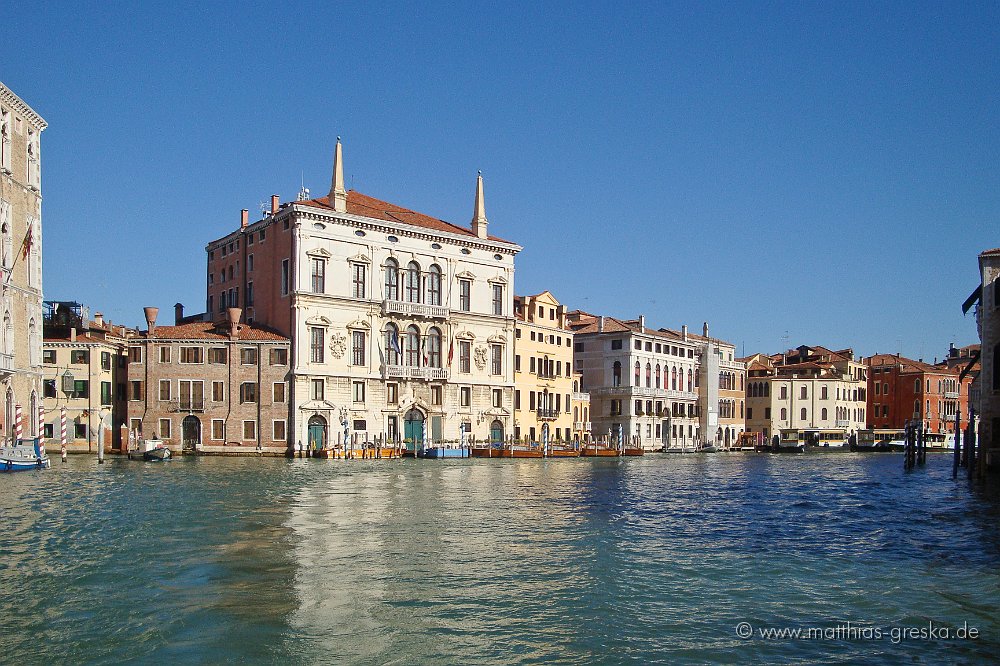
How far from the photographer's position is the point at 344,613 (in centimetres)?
1091

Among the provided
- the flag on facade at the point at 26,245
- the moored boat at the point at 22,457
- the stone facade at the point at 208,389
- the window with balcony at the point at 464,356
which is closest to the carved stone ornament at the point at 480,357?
the window with balcony at the point at 464,356

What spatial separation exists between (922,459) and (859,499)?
25.2 m

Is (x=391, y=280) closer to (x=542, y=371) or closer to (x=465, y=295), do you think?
(x=465, y=295)

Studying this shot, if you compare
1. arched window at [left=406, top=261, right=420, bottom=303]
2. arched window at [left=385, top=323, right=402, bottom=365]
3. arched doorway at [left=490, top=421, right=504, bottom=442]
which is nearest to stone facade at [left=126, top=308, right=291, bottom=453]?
arched window at [left=385, top=323, right=402, bottom=365]

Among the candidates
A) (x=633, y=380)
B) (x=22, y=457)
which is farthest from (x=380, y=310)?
(x=633, y=380)

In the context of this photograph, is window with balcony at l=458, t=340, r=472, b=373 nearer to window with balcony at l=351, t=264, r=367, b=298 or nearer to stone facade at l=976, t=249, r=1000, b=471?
window with balcony at l=351, t=264, r=367, b=298

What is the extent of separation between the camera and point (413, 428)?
2025 inches

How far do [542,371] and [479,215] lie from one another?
10263mm

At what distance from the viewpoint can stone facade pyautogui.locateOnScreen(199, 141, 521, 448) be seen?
4823 centimetres

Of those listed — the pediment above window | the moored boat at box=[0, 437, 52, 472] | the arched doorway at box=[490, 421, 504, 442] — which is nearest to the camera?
the moored boat at box=[0, 437, 52, 472]

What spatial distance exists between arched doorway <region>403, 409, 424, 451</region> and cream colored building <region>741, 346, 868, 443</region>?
120 feet

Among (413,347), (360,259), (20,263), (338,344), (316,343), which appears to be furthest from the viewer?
(413,347)

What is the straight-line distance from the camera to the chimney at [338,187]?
4928 centimetres

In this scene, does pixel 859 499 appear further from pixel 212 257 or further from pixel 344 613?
pixel 212 257
